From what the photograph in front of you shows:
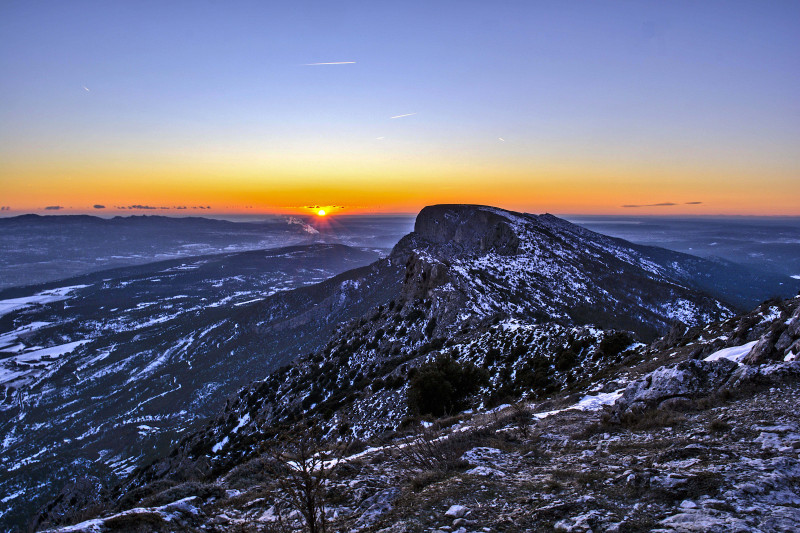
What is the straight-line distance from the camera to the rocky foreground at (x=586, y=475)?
161 inches

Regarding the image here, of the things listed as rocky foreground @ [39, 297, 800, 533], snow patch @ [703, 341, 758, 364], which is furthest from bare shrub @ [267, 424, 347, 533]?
snow patch @ [703, 341, 758, 364]

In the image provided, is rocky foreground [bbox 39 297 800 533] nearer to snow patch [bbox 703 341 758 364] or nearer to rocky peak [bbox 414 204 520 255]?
snow patch [bbox 703 341 758 364]

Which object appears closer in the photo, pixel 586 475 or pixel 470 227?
pixel 586 475

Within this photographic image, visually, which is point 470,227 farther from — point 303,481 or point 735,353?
point 303,481

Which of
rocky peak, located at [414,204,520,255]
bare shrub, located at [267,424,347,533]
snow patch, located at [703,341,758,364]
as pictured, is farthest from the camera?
rocky peak, located at [414,204,520,255]

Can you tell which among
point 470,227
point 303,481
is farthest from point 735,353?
point 470,227

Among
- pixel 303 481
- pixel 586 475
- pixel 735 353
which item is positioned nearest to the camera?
pixel 586 475

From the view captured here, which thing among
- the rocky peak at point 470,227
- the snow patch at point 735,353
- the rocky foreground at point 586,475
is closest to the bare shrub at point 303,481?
the rocky foreground at point 586,475

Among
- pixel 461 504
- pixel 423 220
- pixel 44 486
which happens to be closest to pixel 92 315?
pixel 44 486

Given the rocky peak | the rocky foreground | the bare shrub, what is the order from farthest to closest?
the rocky peak < the rocky foreground < the bare shrub

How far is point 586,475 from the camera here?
17.7 feet

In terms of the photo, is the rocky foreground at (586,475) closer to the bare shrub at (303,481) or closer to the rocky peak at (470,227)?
the bare shrub at (303,481)

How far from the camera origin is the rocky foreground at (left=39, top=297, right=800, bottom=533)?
13.4 ft

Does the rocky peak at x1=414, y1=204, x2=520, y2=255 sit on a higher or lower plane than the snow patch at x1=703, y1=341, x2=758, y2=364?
higher
